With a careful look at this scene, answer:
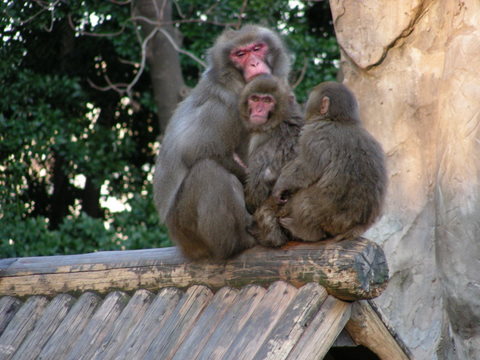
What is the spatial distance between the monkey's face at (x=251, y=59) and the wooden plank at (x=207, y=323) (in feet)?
4.56

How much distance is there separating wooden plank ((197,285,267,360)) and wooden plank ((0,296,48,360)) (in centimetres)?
132

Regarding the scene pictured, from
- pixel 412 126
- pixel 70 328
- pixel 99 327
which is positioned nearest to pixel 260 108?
pixel 99 327

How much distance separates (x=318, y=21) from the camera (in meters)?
11.3

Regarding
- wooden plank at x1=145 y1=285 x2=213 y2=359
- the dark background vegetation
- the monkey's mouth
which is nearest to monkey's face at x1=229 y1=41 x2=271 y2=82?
the monkey's mouth

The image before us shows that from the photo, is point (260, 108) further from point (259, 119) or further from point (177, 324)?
point (177, 324)

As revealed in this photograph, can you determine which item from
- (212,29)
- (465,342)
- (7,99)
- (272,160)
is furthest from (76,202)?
(272,160)

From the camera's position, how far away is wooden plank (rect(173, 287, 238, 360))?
4098 mm

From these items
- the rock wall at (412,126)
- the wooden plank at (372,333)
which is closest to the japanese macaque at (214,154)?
the wooden plank at (372,333)

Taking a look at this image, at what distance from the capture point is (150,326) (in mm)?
4422

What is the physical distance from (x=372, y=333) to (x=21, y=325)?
209cm

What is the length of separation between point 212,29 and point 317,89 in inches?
232

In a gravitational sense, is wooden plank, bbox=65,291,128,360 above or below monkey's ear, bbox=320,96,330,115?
below

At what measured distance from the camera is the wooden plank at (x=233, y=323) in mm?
3992

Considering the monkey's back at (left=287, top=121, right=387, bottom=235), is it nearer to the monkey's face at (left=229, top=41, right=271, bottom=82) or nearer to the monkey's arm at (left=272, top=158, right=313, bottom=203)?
the monkey's arm at (left=272, top=158, right=313, bottom=203)
